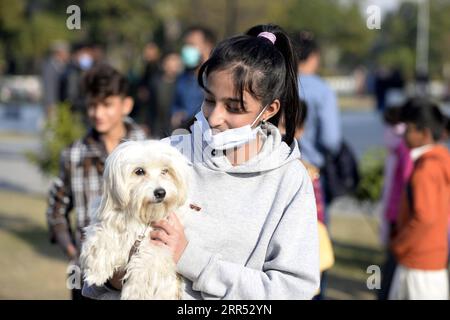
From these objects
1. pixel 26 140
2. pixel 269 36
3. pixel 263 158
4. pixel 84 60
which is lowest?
pixel 263 158

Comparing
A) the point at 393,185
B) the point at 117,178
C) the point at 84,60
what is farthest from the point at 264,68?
the point at 84,60

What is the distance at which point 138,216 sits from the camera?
96.0 inches

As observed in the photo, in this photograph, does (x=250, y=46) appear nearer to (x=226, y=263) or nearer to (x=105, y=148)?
(x=226, y=263)

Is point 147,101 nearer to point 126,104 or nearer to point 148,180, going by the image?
point 126,104

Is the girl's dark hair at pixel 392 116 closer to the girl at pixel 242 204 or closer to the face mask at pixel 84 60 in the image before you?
the girl at pixel 242 204

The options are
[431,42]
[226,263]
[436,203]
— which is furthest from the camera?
[431,42]

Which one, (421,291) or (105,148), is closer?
(105,148)

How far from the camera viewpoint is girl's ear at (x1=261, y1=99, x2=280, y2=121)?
254 centimetres

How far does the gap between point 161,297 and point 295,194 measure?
0.51m

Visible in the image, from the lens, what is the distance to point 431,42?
67.9m

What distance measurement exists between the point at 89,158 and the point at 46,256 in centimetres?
440

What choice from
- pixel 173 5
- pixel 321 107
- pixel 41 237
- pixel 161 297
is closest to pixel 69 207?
pixel 161 297

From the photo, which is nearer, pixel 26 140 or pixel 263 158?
pixel 263 158

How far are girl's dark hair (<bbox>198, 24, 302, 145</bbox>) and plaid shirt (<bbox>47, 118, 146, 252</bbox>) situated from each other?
1725mm
